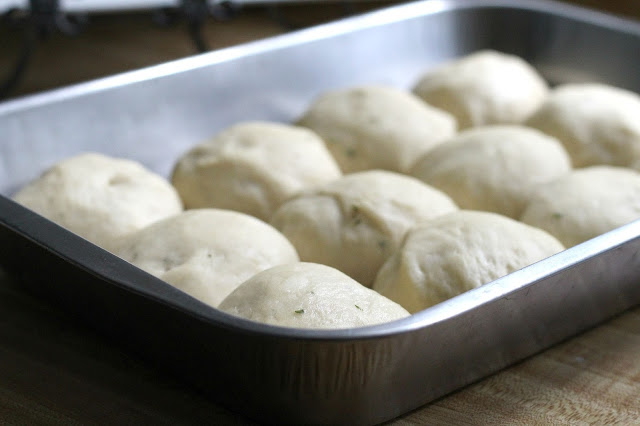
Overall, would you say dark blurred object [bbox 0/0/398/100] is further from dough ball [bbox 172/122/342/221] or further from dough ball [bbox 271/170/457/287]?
dough ball [bbox 271/170/457/287]

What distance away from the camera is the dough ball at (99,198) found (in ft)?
3.90

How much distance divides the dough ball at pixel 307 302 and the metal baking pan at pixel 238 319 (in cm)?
7

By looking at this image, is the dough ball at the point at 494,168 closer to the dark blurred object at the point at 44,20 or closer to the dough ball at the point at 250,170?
the dough ball at the point at 250,170

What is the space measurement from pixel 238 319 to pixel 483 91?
3.27 ft

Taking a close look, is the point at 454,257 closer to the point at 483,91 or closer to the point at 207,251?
the point at 207,251

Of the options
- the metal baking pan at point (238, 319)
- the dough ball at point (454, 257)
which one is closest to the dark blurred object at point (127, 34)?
the metal baking pan at point (238, 319)

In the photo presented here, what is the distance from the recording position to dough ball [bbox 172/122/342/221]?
132 centimetres

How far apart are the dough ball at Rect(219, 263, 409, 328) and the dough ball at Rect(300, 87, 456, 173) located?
0.56 m

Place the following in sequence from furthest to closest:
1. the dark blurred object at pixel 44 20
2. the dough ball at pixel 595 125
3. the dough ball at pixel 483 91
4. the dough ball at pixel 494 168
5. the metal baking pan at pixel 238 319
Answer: the dark blurred object at pixel 44 20 < the dough ball at pixel 483 91 < the dough ball at pixel 595 125 < the dough ball at pixel 494 168 < the metal baking pan at pixel 238 319

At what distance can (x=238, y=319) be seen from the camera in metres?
0.76

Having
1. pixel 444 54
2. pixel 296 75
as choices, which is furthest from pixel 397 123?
pixel 444 54

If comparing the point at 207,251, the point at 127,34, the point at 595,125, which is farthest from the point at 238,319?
the point at 127,34

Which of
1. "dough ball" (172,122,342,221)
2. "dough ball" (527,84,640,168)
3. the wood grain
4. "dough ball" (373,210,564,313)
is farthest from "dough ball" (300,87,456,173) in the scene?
the wood grain

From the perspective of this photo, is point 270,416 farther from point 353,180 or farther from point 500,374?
point 353,180
